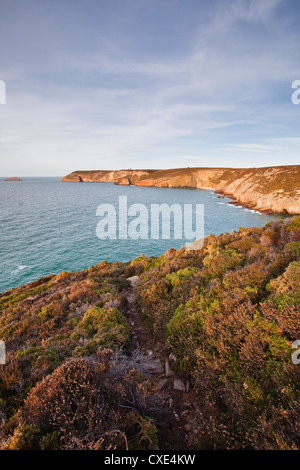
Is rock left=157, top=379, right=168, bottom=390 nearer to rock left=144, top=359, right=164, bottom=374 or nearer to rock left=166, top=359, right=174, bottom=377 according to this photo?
rock left=166, top=359, right=174, bottom=377

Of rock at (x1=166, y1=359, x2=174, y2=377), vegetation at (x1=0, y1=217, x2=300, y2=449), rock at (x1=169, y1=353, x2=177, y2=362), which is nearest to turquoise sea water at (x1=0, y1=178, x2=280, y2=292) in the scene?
vegetation at (x1=0, y1=217, x2=300, y2=449)

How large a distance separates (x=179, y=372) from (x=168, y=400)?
685 millimetres

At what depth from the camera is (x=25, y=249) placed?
26250 mm

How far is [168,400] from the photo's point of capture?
4496 millimetres

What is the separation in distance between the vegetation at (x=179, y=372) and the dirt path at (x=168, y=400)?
4.4 inches

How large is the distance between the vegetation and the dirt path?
0.37ft

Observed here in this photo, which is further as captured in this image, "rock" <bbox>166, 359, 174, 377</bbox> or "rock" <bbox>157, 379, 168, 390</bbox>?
"rock" <bbox>166, 359, 174, 377</bbox>

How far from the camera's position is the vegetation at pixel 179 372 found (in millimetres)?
3051

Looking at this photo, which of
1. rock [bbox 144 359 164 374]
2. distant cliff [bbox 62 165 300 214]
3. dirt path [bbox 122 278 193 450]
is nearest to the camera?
dirt path [bbox 122 278 193 450]

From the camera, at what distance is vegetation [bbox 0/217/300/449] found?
10.0ft

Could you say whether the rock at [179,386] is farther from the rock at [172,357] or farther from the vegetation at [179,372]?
the rock at [172,357]

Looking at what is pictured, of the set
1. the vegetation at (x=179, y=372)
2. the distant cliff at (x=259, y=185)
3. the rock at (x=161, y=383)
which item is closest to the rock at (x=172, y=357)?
the vegetation at (x=179, y=372)

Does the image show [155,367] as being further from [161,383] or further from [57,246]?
[57,246]

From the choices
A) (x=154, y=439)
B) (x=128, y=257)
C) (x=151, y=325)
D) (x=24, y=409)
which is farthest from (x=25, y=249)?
(x=154, y=439)
